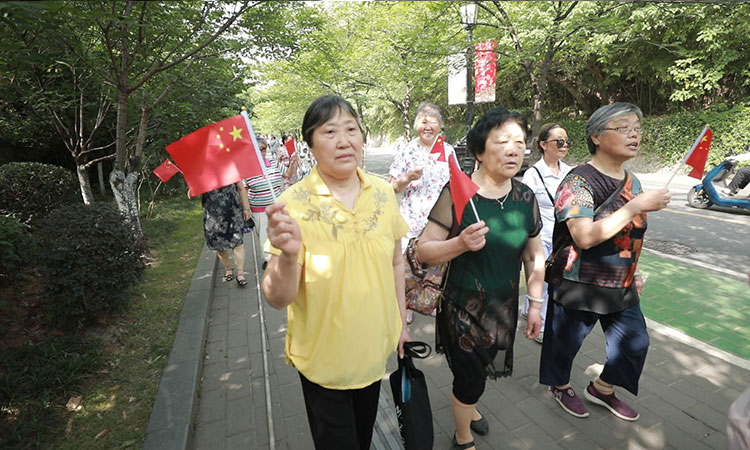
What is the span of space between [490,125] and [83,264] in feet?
12.6

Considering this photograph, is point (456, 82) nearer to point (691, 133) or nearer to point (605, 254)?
point (691, 133)

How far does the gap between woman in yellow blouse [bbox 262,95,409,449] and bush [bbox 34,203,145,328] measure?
2.96 m

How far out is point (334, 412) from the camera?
183 centimetres

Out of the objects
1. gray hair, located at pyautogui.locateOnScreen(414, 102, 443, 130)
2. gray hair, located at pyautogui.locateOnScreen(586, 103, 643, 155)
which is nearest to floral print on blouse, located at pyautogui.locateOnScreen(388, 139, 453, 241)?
gray hair, located at pyautogui.locateOnScreen(414, 102, 443, 130)

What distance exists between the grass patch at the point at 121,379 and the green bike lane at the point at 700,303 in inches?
192

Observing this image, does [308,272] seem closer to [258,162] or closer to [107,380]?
[258,162]

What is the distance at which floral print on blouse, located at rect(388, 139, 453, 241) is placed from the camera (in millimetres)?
3938

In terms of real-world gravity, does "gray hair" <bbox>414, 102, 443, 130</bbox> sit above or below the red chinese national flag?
above

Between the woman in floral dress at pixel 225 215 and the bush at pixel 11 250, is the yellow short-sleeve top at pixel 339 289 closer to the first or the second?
the woman in floral dress at pixel 225 215

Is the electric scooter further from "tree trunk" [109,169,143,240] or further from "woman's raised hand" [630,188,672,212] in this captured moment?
"tree trunk" [109,169,143,240]

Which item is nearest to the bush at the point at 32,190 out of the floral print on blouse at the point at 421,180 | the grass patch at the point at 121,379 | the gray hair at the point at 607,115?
the grass patch at the point at 121,379

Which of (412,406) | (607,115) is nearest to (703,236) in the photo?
(607,115)

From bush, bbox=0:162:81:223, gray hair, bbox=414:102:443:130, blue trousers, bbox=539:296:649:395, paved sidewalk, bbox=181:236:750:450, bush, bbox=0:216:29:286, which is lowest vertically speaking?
paved sidewalk, bbox=181:236:750:450

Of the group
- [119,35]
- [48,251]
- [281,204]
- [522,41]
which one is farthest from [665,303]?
[522,41]
